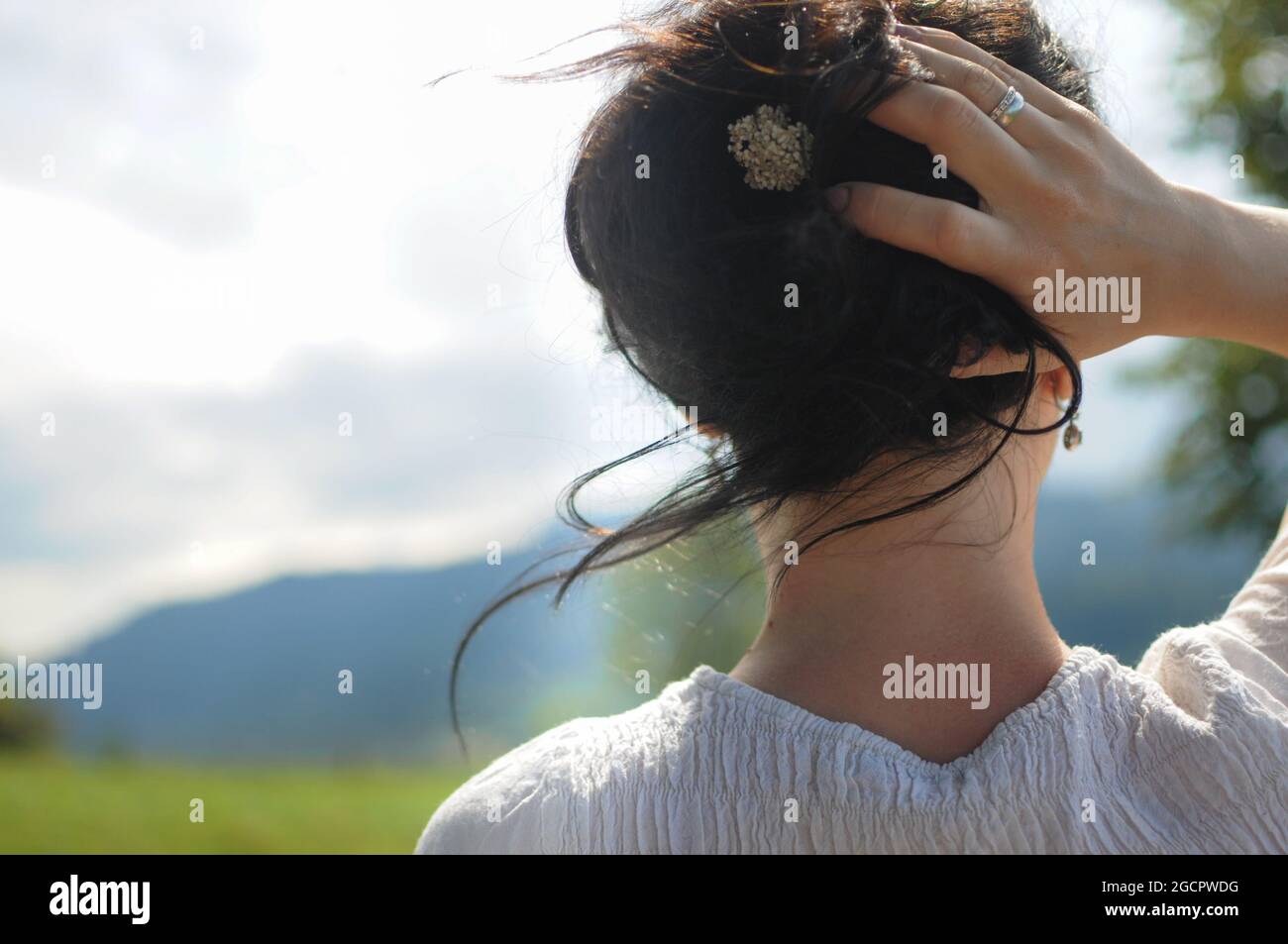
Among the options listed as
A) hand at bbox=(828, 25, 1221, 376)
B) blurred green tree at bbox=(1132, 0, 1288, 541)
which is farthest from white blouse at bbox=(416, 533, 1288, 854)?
blurred green tree at bbox=(1132, 0, 1288, 541)

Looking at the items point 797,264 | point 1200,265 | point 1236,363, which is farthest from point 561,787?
point 1236,363

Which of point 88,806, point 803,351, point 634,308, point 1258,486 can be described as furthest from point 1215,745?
point 88,806

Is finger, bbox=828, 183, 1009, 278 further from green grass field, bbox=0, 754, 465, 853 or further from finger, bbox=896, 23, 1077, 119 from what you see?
green grass field, bbox=0, 754, 465, 853

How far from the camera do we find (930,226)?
758mm

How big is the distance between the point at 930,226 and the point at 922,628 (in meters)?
0.35

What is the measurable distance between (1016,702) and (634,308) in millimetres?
489

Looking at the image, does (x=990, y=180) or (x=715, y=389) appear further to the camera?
(x=715, y=389)

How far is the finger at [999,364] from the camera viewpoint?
0.82m

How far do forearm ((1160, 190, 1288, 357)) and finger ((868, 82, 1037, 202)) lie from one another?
249mm

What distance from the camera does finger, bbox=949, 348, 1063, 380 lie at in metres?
0.82
